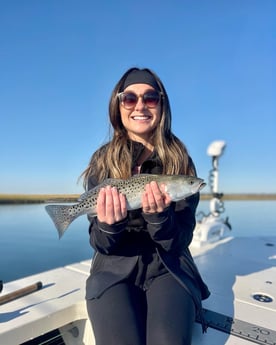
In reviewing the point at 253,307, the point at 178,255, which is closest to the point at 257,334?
the point at 253,307

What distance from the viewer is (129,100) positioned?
7.94ft

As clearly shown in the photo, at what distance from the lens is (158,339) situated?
5.30 ft

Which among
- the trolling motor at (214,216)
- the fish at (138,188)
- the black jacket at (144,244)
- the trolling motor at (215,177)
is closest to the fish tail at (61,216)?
the fish at (138,188)

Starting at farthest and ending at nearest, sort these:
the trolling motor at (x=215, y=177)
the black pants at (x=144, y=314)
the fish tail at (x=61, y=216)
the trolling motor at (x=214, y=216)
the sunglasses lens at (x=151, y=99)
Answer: the trolling motor at (x=215, y=177) < the trolling motor at (x=214, y=216) < the sunglasses lens at (x=151, y=99) < the fish tail at (x=61, y=216) < the black pants at (x=144, y=314)

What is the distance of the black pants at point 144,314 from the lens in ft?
5.37

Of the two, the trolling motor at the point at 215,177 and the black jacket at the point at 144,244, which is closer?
the black jacket at the point at 144,244

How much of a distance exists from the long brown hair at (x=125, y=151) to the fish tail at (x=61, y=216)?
310 millimetres

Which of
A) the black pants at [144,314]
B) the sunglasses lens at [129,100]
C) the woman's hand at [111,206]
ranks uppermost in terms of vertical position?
the sunglasses lens at [129,100]

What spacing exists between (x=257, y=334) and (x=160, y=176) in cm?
129

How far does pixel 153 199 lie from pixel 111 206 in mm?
287

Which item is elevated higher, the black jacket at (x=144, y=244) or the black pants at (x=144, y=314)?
the black jacket at (x=144, y=244)

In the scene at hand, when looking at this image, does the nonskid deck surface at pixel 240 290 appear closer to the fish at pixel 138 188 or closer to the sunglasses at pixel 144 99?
the fish at pixel 138 188

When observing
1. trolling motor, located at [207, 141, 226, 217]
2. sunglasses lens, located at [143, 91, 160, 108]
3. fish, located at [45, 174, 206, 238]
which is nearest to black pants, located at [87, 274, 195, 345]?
fish, located at [45, 174, 206, 238]

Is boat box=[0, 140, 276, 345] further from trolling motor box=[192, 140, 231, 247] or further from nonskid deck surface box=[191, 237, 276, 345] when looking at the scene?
trolling motor box=[192, 140, 231, 247]
